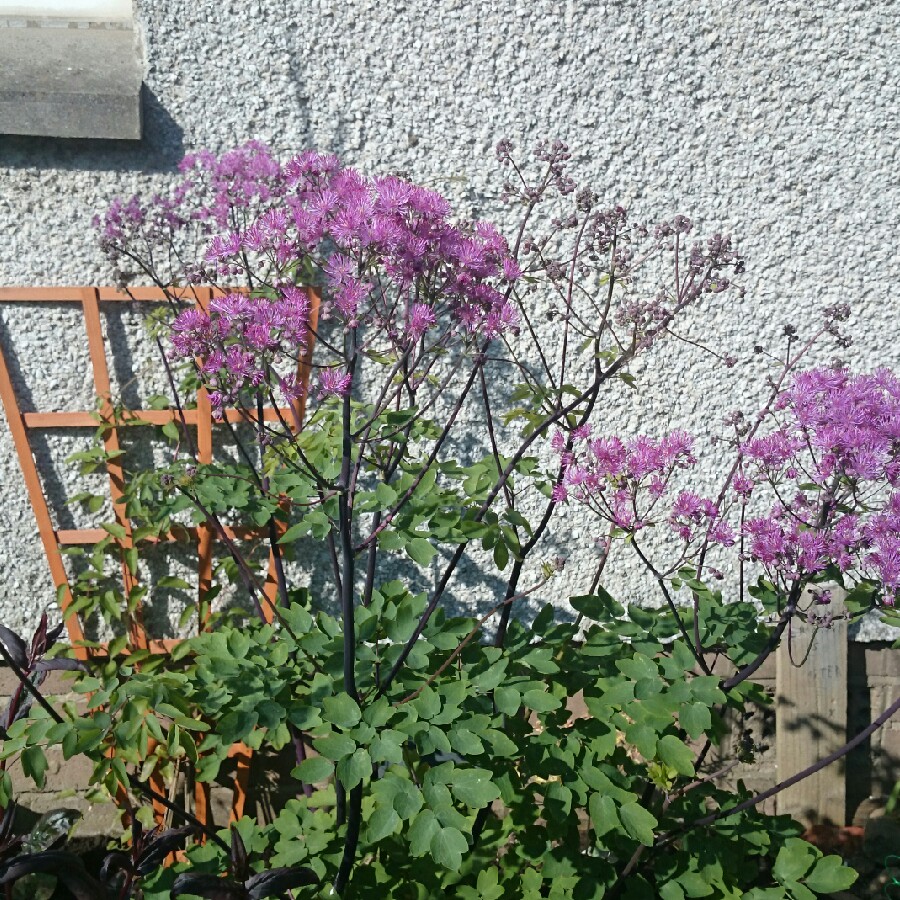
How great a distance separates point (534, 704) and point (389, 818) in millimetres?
398

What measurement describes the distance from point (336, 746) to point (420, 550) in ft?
1.42

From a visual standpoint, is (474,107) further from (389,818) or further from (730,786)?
(730,786)

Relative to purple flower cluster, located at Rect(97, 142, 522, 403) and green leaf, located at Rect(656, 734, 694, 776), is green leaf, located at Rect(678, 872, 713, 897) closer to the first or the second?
green leaf, located at Rect(656, 734, 694, 776)

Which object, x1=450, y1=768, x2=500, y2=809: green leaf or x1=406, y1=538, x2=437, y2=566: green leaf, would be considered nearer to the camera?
x1=450, y1=768, x2=500, y2=809: green leaf

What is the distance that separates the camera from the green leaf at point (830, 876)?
209 cm

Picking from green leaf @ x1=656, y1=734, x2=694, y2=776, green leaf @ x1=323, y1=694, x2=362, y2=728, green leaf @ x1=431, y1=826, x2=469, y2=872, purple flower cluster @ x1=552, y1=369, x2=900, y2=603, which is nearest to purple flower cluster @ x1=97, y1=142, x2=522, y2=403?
purple flower cluster @ x1=552, y1=369, x2=900, y2=603

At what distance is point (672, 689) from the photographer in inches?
77.4

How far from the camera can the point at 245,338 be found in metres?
1.71

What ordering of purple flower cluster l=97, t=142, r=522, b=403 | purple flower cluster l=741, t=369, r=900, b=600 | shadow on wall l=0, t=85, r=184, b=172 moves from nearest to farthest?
purple flower cluster l=97, t=142, r=522, b=403 < purple flower cluster l=741, t=369, r=900, b=600 < shadow on wall l=0, t=85, r=184, b=172

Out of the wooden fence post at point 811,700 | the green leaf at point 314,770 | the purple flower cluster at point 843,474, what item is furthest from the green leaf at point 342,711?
the wooden fence post at point 811,700

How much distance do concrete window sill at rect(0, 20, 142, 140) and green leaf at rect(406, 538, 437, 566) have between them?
1658 millimetres

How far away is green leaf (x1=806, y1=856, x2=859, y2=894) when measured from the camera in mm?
2094

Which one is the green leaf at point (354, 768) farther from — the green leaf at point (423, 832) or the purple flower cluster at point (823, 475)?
the purple flower cluster at point (823, 475)

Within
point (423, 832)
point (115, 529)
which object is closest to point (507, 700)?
A: point (423, 832)
